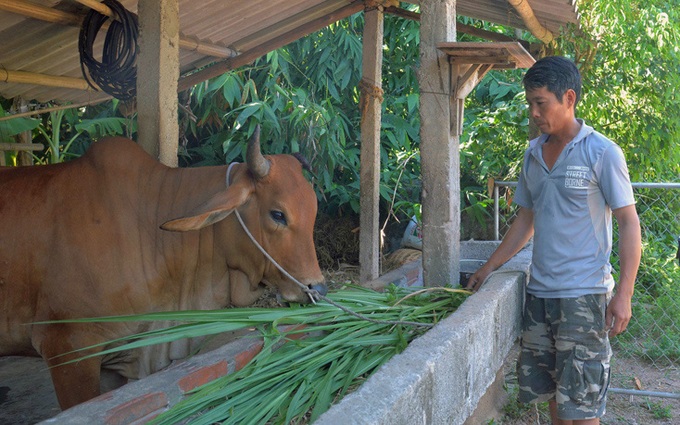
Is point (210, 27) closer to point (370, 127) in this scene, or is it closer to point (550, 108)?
point (370, 127)

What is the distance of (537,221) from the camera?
338 centimetres

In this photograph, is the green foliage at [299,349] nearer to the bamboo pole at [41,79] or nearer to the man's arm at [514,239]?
the man's arm at [514,239]

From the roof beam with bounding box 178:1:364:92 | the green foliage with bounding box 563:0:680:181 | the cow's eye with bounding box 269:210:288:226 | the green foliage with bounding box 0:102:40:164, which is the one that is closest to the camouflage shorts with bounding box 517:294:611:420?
the cow's eye with bounding box 269:210:288:226

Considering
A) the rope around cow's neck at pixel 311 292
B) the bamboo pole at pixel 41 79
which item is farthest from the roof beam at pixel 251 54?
the rope around cow's neck at pixel 311 292

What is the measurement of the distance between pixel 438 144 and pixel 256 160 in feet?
3.73

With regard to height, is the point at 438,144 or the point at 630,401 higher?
the point at 438,144

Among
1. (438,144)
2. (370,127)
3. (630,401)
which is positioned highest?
(370,127)

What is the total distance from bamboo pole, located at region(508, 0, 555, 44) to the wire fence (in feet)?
4.38

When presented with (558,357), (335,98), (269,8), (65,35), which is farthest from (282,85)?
(558,357)

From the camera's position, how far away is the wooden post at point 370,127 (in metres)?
5.94

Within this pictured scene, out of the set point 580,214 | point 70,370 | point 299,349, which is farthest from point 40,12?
point 580,214

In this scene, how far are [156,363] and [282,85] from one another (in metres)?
6.20

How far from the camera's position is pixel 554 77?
3.11 m

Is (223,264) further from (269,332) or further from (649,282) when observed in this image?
(649,282)
